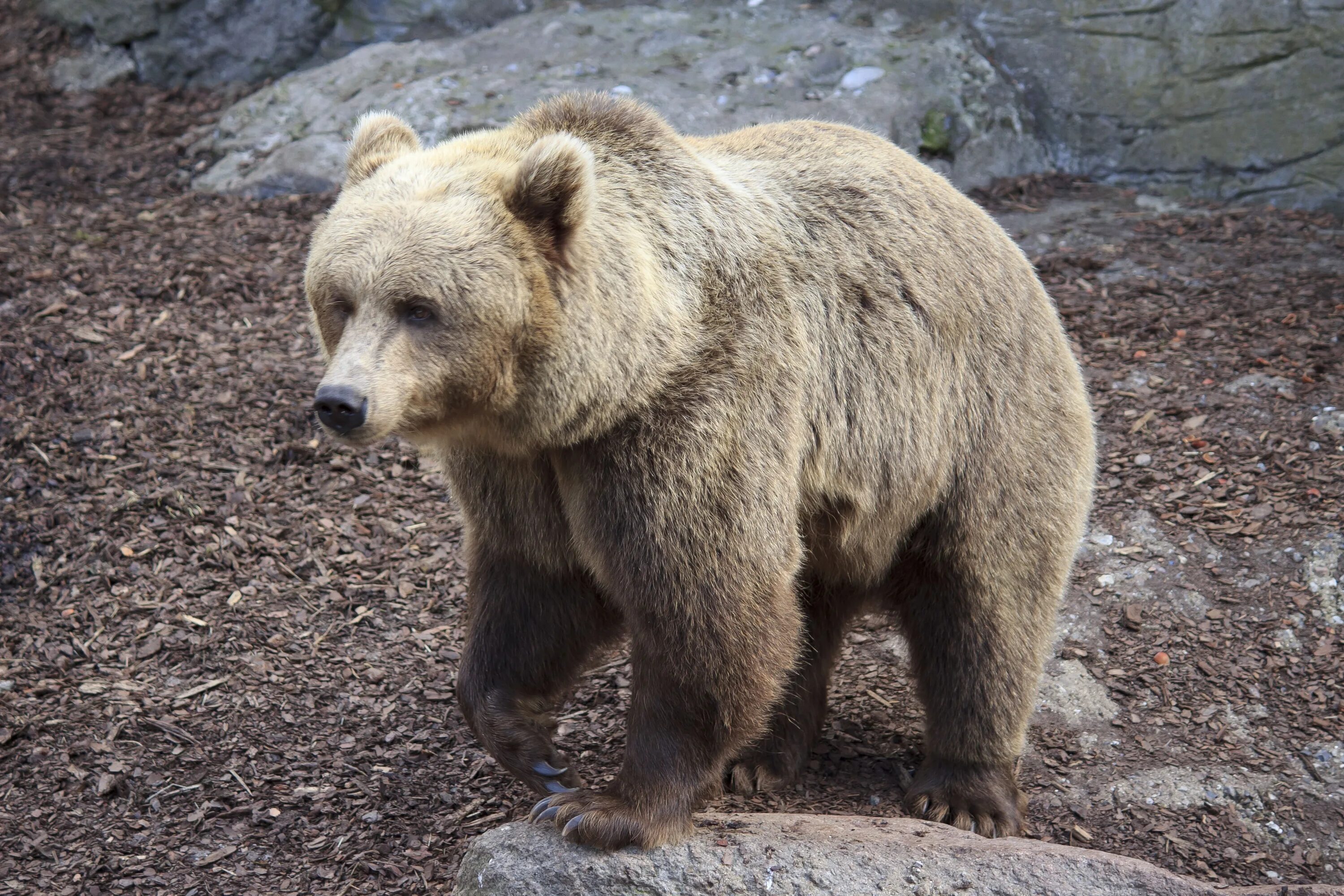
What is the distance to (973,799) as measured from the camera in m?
4.59

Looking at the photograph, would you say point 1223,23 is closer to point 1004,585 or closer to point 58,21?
point 1004,585

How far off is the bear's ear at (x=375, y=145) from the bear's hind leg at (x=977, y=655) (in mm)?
2258

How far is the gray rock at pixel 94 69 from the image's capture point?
10.6 meters

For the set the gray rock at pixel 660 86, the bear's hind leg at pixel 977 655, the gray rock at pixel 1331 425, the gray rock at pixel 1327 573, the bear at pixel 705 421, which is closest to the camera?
the bear at pixel 705 421

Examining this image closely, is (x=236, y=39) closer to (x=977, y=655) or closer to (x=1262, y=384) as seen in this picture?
(x=1262, y=384)

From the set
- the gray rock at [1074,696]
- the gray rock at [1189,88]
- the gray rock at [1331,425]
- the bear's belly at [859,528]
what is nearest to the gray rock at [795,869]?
the bear's belly at [859,528]

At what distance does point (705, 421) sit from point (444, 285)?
87 cm

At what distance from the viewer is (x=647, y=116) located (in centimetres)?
383

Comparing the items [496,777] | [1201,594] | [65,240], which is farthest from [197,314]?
[1201,594]

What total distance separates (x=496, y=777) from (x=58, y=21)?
9237mm

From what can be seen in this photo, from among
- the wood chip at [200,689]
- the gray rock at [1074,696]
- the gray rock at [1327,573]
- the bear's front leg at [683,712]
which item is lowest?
the gray rock at [1074,696]

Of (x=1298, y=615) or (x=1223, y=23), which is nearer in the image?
(x=1298, y=615)

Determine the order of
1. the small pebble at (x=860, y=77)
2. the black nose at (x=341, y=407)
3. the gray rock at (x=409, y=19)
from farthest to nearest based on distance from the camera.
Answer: the gray rock at (x=409, y=19) < the small pebble at (x=860, y=77) < the black nose at (x=341, y=407)

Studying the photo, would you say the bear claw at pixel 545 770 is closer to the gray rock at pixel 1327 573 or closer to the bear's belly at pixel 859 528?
the bear's belly at pixel 859 528
